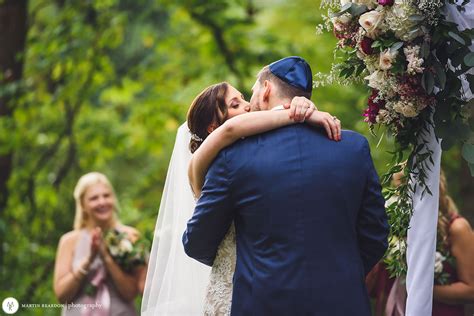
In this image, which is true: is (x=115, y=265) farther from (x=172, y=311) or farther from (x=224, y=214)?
(x=224, y=214)

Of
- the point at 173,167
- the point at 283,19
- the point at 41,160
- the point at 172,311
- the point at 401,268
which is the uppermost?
the point at 283,19

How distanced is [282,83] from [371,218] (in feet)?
2.28

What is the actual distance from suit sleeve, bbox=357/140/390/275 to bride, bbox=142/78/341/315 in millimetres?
227

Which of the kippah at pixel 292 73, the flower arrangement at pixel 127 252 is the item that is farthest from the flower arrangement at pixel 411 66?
the flower arrangement at pixel 127 252

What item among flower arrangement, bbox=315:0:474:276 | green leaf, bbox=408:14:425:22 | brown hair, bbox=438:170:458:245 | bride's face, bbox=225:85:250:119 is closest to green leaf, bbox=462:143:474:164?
flower arrangement, bbox=315:0:474:276

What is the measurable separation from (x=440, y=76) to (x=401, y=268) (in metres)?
1.09

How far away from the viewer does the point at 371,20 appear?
3.53 meters

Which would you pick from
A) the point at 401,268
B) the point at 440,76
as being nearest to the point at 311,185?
the point at 440,76

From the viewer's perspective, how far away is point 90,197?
6.47m

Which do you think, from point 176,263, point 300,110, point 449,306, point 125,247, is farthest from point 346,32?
point 125,247

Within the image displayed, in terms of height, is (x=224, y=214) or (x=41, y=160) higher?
(x=41, y=160)

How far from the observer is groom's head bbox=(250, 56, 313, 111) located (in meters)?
3.35

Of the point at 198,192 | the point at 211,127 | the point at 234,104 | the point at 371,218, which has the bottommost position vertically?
the point at 371,218

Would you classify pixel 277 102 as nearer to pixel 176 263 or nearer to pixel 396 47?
pixel 396 47
